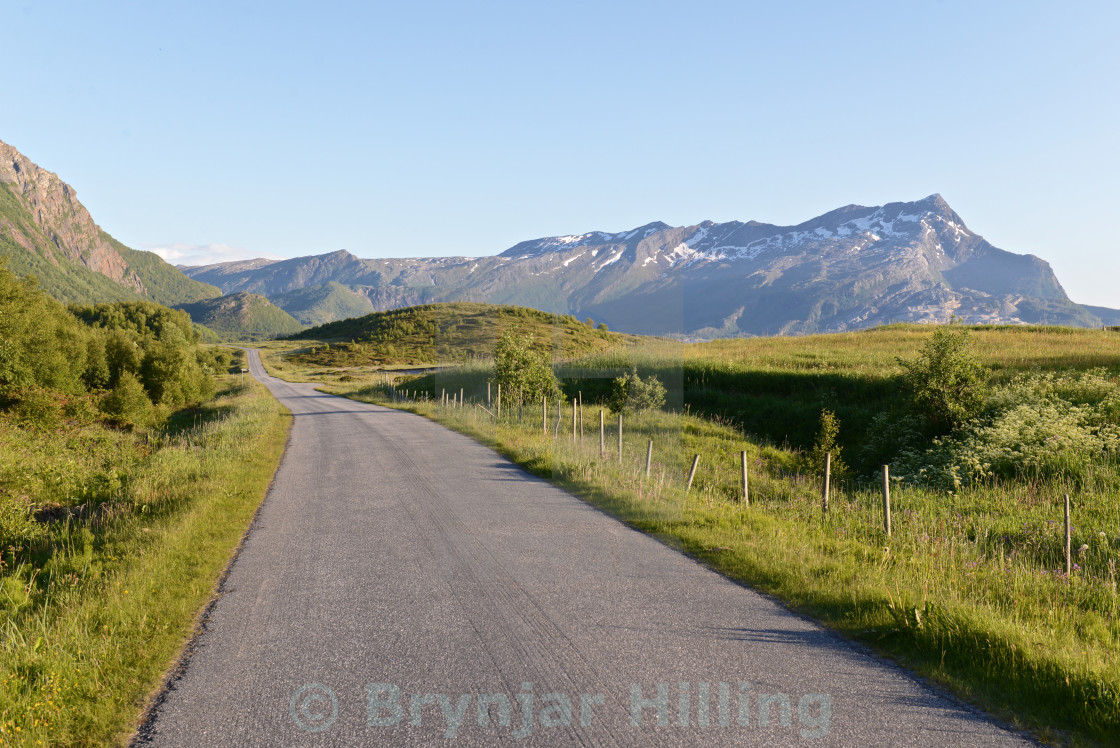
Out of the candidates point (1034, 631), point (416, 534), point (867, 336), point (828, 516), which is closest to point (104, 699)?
point (416, 534)

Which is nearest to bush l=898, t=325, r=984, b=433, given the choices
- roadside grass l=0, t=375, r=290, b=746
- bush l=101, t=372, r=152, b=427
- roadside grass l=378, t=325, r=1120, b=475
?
roadside grass l=378, t=325, r=1120, b=475

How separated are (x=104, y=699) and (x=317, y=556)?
338 cm

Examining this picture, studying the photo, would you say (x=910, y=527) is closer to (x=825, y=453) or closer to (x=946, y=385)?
(x=825, y=453)

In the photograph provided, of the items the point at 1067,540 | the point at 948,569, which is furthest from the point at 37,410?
the point at 1067,540

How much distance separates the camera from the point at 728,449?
23.8m

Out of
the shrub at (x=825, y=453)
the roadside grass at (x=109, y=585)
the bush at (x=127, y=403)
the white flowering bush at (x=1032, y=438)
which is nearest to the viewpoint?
the roadside grass at (x=109, y=585)

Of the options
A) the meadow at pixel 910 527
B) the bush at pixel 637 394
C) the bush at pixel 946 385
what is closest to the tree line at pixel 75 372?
the meadow at pixel 910 527

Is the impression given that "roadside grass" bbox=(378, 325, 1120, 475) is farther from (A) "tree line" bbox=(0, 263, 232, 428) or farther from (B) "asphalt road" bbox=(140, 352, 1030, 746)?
(A) "tree line" bbox=(0, 263, 232, 428)

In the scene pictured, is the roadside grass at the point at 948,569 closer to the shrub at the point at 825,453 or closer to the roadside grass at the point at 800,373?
the shrub at the point at 825,453

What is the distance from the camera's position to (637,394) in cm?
3272

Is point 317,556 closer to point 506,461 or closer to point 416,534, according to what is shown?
point 416,534

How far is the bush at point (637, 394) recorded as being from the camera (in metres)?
32.2

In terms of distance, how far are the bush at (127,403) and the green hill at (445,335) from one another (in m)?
21.8

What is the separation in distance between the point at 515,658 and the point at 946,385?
2158cm
